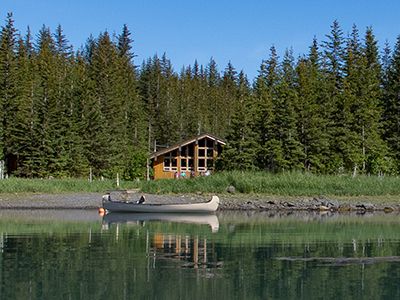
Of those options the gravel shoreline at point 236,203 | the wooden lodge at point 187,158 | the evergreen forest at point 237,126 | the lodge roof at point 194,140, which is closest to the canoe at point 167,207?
the gravel shoreline at point 236,203

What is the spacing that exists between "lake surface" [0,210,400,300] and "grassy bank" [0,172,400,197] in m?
10.8

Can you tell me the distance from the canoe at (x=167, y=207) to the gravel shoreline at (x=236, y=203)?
261cm

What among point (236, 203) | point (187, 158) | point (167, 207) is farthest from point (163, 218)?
point (187, 158)

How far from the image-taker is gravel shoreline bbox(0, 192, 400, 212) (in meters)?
33.4

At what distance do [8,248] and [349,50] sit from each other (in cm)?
6946

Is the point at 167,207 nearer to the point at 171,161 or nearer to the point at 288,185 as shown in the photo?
the point at 288,185

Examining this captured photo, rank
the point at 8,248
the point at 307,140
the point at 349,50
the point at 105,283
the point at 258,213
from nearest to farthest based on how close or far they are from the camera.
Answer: the point at 105,283
the point at 8,248
the point at 258,213
the point at 307,140
the point at 349,50

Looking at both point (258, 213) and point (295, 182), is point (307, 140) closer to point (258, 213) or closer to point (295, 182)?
point (295, 182)

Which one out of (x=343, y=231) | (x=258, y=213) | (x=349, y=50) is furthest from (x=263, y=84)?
(x=343, y=231)

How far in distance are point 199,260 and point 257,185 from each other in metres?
22.6

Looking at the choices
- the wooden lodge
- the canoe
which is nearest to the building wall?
the wooden lodge

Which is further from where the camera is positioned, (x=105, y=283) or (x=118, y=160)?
(x=118, y=160)

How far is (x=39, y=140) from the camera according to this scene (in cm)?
4912

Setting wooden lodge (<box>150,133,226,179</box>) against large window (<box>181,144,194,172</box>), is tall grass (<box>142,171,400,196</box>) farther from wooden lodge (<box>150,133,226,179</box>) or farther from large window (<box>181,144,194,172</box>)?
large window (<box>181,144,194,172</box>)
